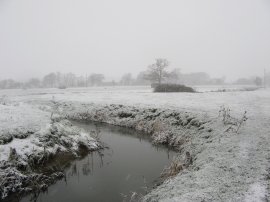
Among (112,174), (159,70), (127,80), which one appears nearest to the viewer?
(112,174)

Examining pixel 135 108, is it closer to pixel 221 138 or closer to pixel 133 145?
pixel 133 145

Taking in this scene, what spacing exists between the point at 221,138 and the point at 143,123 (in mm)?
8937

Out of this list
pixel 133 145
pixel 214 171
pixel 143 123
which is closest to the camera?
pixel 214 171

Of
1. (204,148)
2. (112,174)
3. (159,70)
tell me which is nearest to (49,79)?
(159,70)

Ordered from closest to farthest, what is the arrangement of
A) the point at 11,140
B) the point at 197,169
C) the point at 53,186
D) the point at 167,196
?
1. the point at 167,196
2. the point at 197,169
3. the point at 53,186
4. the point at 11,140

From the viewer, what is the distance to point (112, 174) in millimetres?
10492

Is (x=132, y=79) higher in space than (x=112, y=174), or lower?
higher

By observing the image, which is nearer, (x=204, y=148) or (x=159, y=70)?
(x=204, y=148)

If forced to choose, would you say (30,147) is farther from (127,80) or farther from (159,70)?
(127,80)

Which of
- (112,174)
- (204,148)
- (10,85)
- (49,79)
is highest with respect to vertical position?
(49,79)

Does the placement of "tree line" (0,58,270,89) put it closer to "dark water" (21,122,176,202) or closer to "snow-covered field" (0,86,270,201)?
"snow-covered field" (0,86,270,201)

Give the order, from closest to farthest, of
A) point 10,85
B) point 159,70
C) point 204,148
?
point 204,148, point 159,70, point 10,85

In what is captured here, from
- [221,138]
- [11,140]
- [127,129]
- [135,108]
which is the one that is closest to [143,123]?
[127,129]

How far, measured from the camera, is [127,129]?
20.2 m
